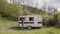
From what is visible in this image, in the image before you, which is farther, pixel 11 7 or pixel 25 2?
pixel 25 2

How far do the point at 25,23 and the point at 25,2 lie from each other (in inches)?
15.0

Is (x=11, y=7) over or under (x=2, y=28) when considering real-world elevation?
over

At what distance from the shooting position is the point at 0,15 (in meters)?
2.17

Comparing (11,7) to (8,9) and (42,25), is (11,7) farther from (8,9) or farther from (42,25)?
(42,25)

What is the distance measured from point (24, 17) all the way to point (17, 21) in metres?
0.16

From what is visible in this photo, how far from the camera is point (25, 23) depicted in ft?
7.32

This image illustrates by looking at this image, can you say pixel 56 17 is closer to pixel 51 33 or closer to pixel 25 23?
pixel 51 33

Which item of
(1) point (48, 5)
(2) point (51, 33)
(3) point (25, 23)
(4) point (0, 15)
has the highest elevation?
(1) point (48, 5)

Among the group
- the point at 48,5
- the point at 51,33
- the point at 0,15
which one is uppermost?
the point at 48,5

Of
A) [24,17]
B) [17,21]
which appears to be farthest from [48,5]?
[17,21]

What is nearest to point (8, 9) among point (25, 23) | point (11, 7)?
point (11, 7)

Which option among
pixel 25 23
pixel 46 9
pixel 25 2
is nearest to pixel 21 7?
pixel 25 2

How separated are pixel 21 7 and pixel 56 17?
611 mm

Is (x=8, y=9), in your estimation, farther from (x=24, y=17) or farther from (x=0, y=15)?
(x=24, y=17)
